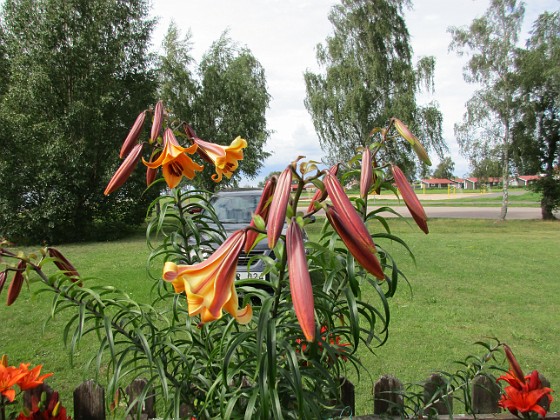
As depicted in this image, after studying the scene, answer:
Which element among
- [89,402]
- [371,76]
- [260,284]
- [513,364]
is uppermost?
[371,76]

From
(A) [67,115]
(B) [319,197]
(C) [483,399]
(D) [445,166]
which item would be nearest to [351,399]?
(C) [483,399]

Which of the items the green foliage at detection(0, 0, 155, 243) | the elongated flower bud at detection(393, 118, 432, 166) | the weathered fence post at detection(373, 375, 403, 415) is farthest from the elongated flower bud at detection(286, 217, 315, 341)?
the green foliage at detection(0, 0, 155, 243)

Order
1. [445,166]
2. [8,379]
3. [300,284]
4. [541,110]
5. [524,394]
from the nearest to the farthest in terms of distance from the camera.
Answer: [300,284] → [8,379] → [524,394] → [541,110] → [445,166]

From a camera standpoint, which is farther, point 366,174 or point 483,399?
point 483,399

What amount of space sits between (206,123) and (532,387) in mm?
14428

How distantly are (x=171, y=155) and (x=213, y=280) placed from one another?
0.43 meters

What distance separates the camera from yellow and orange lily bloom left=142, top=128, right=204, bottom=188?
982 mm

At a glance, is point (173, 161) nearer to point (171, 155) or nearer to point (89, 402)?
point (171, 155)

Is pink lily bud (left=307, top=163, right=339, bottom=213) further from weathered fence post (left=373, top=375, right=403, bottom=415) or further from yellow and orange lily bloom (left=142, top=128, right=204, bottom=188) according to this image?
weathered fence post (left=373, top=375, right=403, bottom=415)

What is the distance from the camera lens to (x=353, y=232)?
0.64 meters

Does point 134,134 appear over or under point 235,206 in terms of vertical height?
over

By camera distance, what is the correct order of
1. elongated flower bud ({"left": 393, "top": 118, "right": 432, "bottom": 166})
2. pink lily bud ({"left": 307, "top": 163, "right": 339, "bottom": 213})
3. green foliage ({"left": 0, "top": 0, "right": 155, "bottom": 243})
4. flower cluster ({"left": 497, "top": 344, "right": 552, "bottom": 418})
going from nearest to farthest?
pink lily bud ({"left": 307, "top": 163, "right": 339, "bottom": 213})
elongated flower bud ({"left": 393, "top": 118, "right": 432, "bottom": 166})
flower cluster ({"left": 497, "top": 344, "right": 552, "bottom": 418})
green foliage ({"left": 0, "top": 0, "right": 155, "bottom": 243})

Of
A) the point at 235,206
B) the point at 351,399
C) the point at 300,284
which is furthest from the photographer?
the point at 235,206

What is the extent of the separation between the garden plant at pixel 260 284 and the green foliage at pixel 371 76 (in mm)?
14783
